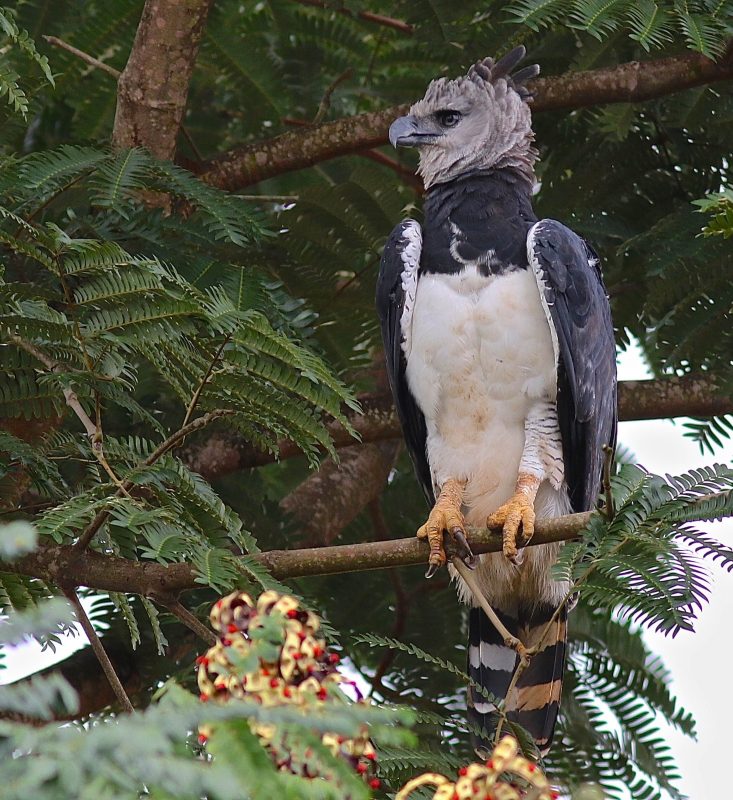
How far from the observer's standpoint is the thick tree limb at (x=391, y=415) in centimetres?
417

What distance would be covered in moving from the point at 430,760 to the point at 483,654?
1.31 metres

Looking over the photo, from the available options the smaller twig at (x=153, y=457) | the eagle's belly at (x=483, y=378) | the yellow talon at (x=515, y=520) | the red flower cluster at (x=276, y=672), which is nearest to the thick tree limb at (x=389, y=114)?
the eagle's belly at (x=483, y=378)

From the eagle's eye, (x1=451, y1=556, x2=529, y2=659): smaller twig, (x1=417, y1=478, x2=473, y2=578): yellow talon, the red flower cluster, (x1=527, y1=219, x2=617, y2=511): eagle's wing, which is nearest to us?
Result: the red flower cluster

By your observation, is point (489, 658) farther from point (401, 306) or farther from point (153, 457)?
point (153, 457)

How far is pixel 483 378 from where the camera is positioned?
12.3 feet

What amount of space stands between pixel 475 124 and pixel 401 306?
79 cm

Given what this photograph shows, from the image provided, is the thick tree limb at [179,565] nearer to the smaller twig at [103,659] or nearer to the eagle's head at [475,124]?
the smaller twig at [103,659]

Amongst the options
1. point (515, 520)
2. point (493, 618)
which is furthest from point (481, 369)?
point (493, 618)

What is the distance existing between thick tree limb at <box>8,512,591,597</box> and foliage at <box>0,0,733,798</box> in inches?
Result: 2.5

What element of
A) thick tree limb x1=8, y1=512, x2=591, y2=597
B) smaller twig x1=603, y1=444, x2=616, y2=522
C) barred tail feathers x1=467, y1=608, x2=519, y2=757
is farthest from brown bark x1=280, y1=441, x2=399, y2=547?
smaller twig x1=603, y1=444, x2=616, y2=522

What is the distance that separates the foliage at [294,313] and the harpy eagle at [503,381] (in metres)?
0.22

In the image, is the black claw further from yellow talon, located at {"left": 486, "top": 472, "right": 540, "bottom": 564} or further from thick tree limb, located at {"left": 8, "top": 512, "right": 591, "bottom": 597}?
thick tree limb, located at {"left": 8, "top": 512, "right": 591, "bottom": 597}

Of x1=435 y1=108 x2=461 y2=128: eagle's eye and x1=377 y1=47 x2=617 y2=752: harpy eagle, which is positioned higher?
x1=435 y1=108 x2=461 y2=128: eagle's eye

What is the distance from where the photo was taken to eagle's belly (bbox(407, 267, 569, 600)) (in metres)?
3.71
